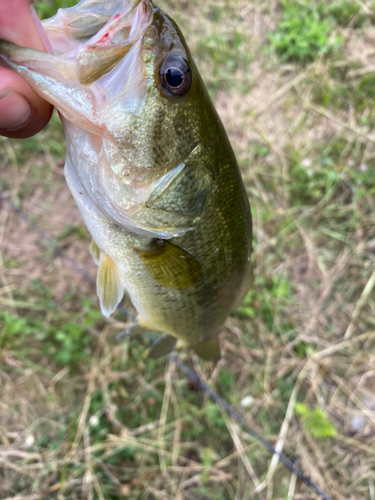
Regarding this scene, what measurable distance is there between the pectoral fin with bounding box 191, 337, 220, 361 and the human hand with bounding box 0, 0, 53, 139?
4.09 feet

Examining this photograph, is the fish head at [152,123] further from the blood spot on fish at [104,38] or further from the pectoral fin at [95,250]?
the pectoral fin at [95,250]

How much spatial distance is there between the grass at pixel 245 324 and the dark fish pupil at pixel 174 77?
1.86 metres

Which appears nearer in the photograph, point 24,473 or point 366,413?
point 24,473

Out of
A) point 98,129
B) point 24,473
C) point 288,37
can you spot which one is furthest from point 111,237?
point 288,37

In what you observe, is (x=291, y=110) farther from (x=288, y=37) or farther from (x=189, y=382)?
(x=189, y=382)

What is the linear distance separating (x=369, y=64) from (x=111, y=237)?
306cm

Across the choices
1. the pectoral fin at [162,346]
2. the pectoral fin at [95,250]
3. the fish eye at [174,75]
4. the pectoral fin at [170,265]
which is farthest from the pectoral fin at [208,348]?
the fish eye at [174,75]

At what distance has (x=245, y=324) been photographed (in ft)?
8.72

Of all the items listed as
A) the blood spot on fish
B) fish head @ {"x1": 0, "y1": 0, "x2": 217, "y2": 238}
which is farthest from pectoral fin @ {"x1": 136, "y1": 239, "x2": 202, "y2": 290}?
the blood spot on fish

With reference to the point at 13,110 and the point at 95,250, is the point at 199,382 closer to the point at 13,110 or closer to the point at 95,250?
the point at 95,250

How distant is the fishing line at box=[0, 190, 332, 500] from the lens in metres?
2.44

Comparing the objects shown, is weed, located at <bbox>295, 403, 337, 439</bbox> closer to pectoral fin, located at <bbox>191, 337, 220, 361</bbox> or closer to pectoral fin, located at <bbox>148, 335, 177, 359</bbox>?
pectoral fin, located at <bbox>191, 337, 220, 361</bbox>

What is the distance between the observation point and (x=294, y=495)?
7.97ft

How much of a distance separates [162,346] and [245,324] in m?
1.11
